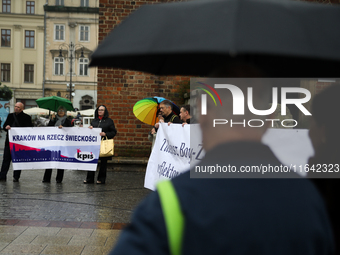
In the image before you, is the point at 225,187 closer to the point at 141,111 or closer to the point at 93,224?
the point at 93,224

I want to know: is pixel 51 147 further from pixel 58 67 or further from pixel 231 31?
pixel 58 67

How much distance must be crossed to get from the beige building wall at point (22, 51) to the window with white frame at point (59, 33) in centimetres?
208

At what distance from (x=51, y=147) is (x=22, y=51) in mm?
51099

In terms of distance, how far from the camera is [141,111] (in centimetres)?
962

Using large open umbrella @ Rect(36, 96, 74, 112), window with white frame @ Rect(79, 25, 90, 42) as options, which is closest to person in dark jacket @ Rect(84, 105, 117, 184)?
large open umbrella @ Rect(36, 96, 74, 112)

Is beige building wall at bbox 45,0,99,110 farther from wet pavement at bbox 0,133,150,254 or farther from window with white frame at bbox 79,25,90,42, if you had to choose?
wet pavement at bbox 0,133,150,254

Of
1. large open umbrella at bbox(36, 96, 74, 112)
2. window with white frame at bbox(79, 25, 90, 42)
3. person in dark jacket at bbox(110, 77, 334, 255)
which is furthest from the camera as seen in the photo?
window with white frame at bbox(79, 25, 90, 42)

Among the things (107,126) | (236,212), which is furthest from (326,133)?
(107,126)

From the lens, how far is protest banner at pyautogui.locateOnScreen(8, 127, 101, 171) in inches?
423

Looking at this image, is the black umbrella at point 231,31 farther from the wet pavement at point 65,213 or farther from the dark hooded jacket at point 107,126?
the dark hooded jacket at point 107,126

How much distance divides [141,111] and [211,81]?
8.18 metres

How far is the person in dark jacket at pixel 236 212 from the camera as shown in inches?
45.4

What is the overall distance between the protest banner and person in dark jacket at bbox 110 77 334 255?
31.4 feet

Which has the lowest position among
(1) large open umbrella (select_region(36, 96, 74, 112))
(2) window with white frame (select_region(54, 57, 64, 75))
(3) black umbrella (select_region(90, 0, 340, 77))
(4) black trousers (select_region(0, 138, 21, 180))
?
(4) black trousers (select_region(0, 138, 21, 180))
